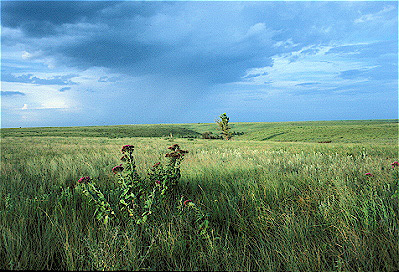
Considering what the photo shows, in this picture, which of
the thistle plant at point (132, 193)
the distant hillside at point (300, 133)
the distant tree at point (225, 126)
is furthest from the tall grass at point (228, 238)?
the distant tree at point (225, 126)

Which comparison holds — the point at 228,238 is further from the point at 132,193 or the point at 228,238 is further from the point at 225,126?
the point at 225,126

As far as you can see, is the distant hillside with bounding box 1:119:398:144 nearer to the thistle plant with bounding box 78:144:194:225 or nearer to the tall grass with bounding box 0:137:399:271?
the thistle plant with bounding box 78:144:194:225

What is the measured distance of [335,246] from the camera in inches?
93.7

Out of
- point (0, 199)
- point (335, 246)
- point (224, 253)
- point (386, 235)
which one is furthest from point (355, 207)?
point (0, 199)

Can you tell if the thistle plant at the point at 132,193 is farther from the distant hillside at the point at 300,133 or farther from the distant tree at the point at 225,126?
the distant tree at the point at 225,126

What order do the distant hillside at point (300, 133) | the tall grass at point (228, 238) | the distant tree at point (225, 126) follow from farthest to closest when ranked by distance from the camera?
the distant tree at point (225, 126), the distant hillside at point (300, 133), the tall grass at point (228, 238)

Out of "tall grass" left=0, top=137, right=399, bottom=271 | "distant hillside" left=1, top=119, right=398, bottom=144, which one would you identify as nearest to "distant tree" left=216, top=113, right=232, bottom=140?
"distant hillside" left=1, top=119, right=398, bottom=144

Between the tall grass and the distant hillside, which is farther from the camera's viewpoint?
the distant hillside

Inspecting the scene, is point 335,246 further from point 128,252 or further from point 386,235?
point 128,252

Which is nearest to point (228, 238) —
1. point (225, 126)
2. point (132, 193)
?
point (132, 193)

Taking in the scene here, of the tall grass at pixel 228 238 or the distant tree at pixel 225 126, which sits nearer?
the tall grass at pixel 228 238

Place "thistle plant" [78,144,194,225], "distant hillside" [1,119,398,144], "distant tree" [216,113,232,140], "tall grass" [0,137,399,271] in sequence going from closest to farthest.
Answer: "tall grass" [0,137,399,271]
"thistle plant" [78,144,194,225]
"distant hillside" [1,119,398,144]
"distant tree" [216,113,232,140]

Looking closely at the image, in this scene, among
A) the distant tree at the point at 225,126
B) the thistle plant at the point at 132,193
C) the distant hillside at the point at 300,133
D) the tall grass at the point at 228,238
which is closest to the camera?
the tall grass at the point at 228,238

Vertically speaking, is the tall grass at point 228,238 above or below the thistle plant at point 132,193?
below
